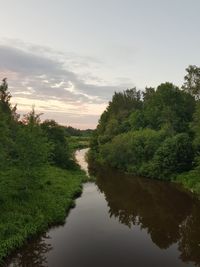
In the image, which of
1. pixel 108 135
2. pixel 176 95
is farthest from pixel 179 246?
pixel 108 135

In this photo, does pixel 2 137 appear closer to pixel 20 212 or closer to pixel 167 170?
pixel 20 212

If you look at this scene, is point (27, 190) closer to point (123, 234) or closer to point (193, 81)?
point (123, 234)

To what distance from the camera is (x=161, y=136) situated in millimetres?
75438

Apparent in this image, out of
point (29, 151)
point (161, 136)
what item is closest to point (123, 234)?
point (29, 151)

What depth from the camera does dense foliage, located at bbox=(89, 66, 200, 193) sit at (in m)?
67.1

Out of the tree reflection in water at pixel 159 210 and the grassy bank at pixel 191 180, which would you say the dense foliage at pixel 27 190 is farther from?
the grassy bank at pixel 191 180

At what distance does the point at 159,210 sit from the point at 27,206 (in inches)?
670

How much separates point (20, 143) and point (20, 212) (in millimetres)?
8713

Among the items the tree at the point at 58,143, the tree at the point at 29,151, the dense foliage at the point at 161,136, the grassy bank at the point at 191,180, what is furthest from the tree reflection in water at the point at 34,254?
the tree at the point at 58,143

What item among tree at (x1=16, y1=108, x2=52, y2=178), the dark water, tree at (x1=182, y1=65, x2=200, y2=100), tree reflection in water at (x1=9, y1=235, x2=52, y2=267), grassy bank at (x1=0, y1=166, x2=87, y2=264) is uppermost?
tree at (x1=182, y1=65, x2=200, y2=100)

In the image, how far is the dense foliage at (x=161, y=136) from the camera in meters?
67.1

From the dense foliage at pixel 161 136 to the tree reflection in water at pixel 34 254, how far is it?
33.0m

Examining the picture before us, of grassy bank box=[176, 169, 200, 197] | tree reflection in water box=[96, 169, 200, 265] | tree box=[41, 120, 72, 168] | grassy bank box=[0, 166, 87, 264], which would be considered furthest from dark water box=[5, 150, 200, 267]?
tree box=[41, 120, 72, 168]

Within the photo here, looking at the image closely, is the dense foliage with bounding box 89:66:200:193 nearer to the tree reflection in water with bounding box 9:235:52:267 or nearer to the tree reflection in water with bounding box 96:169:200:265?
the tree reflection in water with bounding box 96:169:200:265
